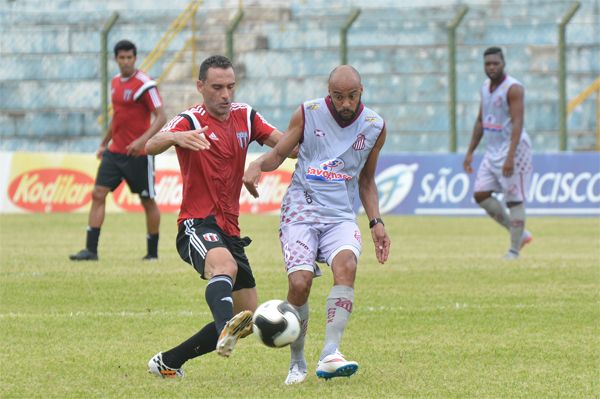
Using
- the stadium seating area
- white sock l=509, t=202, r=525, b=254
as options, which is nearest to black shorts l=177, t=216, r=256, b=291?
white sock l=509, t=202, r=525, b=254

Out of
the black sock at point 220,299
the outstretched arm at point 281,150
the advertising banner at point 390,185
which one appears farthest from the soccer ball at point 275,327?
the advertising banner at point 390,185

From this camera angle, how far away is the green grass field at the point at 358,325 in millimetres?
7438

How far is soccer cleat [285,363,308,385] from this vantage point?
7.50 meters

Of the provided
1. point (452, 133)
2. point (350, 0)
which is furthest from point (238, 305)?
point (350, 0)

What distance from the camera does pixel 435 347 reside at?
29.1 feet

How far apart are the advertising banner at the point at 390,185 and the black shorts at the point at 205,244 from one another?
16036 millimetres

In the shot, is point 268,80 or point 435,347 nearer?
point 435,347

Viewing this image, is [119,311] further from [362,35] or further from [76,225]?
[362,35]

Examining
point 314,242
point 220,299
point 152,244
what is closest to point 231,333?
point 220,299

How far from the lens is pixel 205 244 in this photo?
299 inches

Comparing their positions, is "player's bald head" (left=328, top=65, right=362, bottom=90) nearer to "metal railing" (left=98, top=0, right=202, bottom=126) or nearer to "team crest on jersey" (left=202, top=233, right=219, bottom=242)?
"team crest on jersey" (left=202, top=233, right=219, bottom=242)

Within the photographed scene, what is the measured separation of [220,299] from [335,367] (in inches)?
28.8

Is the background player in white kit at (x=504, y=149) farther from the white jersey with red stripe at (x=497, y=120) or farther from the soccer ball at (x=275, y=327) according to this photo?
the soccer ball at (x=275, y=327)

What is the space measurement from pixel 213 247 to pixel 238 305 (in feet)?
1.96
